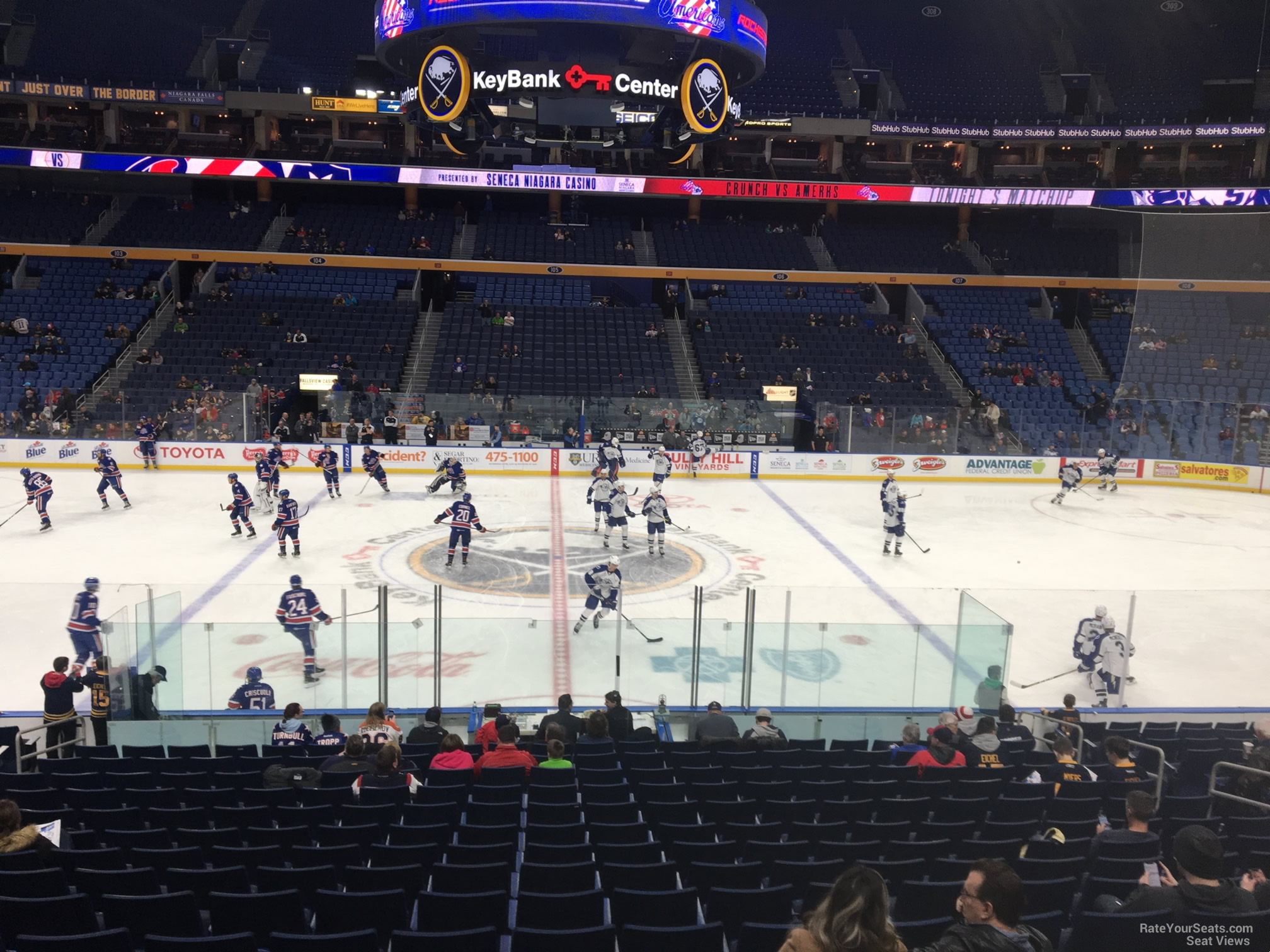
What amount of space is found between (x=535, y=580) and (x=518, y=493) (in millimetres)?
8050

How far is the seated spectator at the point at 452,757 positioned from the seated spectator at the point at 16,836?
270 centimetres

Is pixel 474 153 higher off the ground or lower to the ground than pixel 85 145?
lower

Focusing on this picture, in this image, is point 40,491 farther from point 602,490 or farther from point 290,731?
point 290,731

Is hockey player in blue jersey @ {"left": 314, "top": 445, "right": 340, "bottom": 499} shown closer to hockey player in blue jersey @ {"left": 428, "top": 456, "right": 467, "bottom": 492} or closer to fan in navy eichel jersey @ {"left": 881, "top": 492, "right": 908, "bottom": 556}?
hockey player in blue jersey @ {"left": 428, "top": 456, "right": 467, "bottom": 492}

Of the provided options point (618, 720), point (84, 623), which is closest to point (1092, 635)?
point (618, 720)

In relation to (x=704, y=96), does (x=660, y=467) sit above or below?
below

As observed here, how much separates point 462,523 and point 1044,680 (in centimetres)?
915

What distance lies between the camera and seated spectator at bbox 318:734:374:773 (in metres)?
6.64

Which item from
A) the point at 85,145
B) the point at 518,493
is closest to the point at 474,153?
the point at 518,493

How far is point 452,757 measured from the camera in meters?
6.93

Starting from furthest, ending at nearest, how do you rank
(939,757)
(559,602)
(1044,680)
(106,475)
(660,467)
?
(660,467) < (106,475) < (559,602) < (1044,680) < (939,757)

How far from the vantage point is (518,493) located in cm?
2338

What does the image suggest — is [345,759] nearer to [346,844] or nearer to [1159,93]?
[346,844]

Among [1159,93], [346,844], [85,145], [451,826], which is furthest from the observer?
[1159,93]
